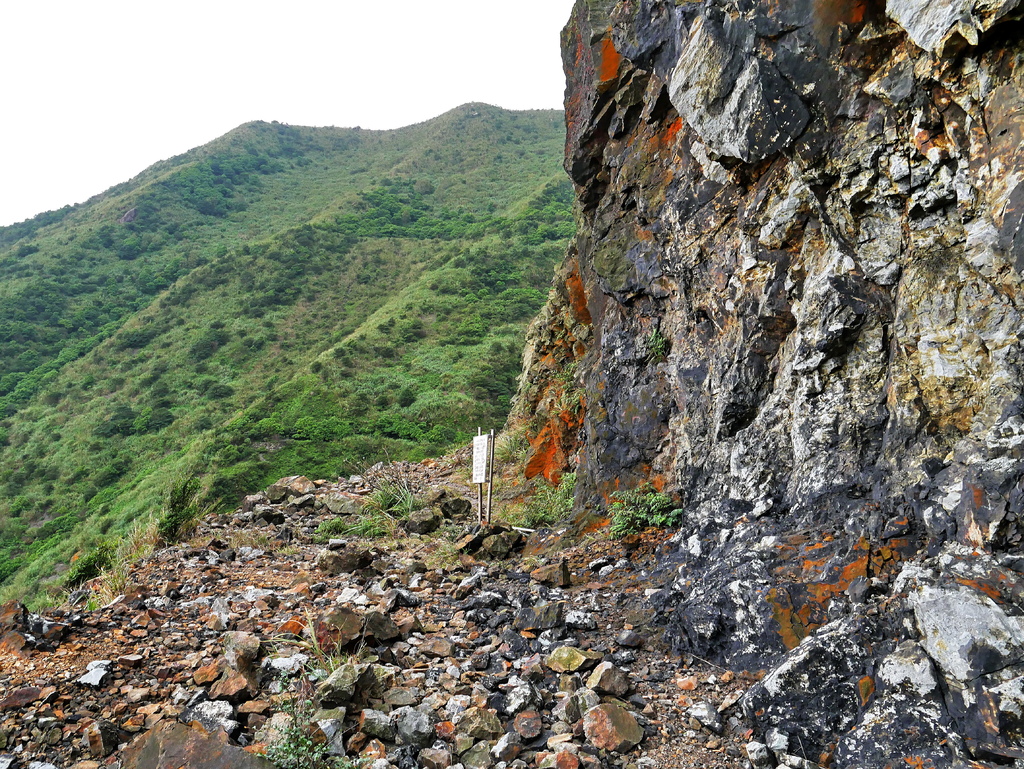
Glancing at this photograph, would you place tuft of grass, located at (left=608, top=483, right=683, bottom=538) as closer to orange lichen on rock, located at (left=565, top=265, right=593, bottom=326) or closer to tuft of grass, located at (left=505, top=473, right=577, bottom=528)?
tuft of grass, located at (left=505, top=473, right=577, bottom=528)

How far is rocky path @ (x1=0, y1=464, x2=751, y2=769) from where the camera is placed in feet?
10.2

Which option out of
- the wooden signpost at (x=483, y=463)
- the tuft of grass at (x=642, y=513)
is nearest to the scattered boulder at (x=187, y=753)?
the tuft of grass at (x=642, y=513)

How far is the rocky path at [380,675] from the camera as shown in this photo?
10.2 feet

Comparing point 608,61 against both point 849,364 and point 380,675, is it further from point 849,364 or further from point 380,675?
point 380,675

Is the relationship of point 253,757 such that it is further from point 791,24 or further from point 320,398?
point 320,398

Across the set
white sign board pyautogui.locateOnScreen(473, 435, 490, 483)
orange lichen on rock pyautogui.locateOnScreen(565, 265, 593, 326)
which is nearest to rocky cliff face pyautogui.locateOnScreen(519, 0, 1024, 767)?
white sign board pyautogui.locateOnScreen(473, 435, 490, 483)

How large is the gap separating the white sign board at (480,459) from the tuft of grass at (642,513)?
2.96 meters

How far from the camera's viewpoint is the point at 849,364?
3.97 metres

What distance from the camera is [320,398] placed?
69.8 ft

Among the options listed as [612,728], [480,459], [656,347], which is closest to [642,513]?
[656,347]

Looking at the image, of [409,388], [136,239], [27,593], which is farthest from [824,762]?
[136,239]

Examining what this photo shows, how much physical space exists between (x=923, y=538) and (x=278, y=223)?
5111 cm

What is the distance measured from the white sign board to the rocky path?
2.58 meters

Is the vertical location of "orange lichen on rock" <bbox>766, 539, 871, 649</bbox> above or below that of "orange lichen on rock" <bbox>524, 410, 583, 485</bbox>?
above
